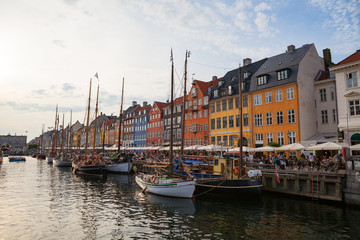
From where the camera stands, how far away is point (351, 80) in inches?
1131

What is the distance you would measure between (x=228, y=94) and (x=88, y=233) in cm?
3787

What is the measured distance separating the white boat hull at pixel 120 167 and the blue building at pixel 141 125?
117 feet

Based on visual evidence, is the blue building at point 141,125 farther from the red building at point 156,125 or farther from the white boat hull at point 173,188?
the white boat hull at point 173,188

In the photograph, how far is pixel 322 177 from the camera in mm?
20422

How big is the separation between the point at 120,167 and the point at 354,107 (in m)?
34.1

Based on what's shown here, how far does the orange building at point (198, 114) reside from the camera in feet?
177

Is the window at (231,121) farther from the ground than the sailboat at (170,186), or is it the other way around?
the window at (231,121)

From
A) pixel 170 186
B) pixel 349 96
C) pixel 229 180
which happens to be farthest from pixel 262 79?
pixel 170 186

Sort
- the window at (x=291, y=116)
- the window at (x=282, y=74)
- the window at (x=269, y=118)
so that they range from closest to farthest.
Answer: the window at (x=291, y=116) → the window at (x=282, y=74) → the window at (x=269, y=118)

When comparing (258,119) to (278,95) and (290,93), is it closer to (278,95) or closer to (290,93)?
(278,95)

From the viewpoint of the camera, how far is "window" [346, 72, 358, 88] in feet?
93.2

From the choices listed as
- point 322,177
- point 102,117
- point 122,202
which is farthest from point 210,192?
point 102,117

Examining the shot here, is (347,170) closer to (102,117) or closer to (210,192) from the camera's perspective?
(210,192)

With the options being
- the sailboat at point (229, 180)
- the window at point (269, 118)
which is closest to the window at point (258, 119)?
the window at point (269, 118)
